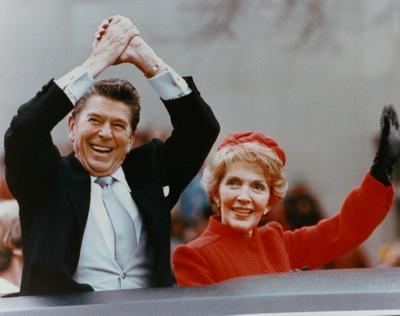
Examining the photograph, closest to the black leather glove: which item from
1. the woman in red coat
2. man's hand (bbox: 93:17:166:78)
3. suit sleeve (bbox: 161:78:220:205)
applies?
the woman in red coat

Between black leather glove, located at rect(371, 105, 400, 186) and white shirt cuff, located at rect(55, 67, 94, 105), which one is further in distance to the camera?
black leather glove, located at rect(371, 105, 400, 186)

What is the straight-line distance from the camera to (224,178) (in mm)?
2846

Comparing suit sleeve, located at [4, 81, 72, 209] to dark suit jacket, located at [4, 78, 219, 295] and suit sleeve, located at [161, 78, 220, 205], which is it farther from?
suit sleeve, located at [161, 78, 220, 205]

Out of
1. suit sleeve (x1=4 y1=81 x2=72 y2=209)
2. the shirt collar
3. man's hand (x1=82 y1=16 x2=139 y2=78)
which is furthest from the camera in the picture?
the shirt collar

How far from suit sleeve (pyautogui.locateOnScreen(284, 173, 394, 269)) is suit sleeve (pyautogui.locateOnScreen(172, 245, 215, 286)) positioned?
370 mm

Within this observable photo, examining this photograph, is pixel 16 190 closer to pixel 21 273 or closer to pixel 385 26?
pixel 21 273

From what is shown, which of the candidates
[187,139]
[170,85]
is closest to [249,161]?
[187,139]

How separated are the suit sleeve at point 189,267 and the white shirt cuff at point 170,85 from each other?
1.79 ft

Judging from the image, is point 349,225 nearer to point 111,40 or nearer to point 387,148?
point 387,148

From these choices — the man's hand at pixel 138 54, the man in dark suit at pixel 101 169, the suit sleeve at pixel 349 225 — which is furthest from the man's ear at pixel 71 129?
the suit sleeve at pixel 349 225

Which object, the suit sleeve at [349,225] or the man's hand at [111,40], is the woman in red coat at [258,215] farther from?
the man's hand at [111,40]

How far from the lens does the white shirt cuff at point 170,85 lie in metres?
2.71

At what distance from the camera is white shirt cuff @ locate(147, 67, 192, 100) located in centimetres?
271

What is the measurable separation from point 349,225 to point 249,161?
456 mm
